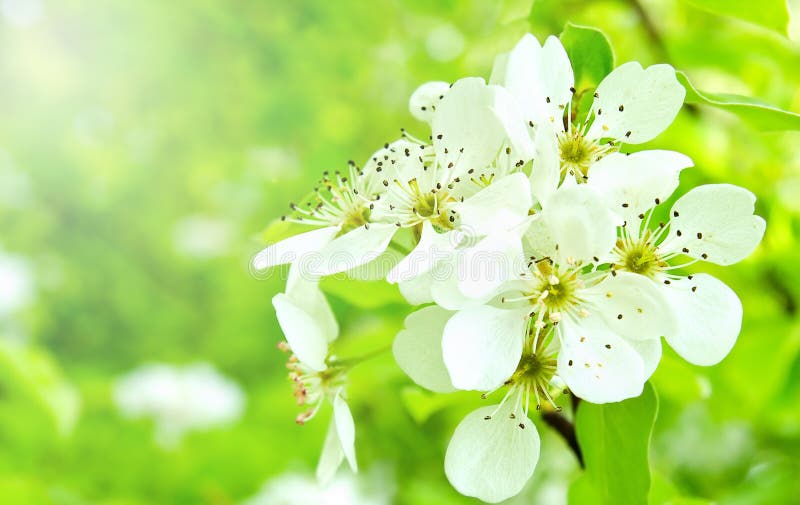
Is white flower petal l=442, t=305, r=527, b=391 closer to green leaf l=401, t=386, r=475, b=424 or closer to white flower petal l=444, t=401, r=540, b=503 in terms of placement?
white flower petal l=444, t=401, r=540, b=503

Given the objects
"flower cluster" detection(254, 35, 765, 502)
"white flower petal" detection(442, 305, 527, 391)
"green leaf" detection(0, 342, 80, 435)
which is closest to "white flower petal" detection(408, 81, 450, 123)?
"flower cluster" detection(254, 35, 765, 502)

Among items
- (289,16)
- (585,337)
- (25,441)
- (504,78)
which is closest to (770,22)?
(504,78)

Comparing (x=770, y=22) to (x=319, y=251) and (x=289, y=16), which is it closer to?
(x=319, y=251)

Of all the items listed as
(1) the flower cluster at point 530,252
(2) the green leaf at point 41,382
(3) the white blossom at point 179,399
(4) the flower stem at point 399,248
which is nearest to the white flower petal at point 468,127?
(1) the flower cluster at point 530,252

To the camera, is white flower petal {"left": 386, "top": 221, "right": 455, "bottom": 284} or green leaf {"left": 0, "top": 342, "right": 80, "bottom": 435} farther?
green leaf {"left": 0, "top": 342, "right": 80, "bottom": 435}

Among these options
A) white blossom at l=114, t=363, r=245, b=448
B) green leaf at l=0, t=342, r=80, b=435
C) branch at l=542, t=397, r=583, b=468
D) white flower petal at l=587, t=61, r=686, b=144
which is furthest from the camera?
white blossom at l=114, t=363, r=245, b=448

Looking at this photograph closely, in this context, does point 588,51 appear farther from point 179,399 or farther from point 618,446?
point 179,399

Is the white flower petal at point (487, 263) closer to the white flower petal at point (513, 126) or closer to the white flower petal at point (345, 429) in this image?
the white flower petal at point (513, 126)
